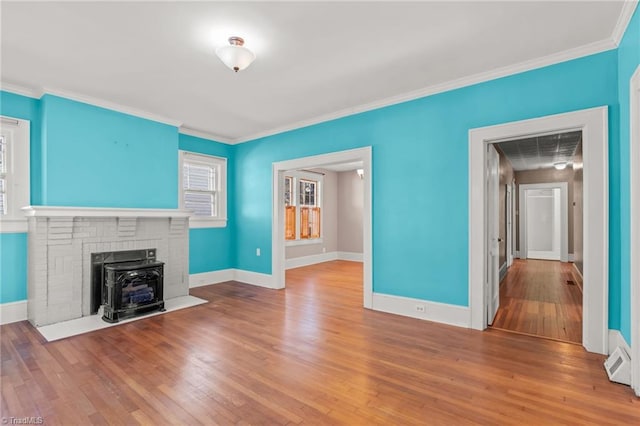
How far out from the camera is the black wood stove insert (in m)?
3.64

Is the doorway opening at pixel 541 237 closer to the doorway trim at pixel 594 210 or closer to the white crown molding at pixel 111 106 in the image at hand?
the doorway trim at pixel 594 210

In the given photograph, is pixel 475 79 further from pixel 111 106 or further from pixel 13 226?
pixel 13 226

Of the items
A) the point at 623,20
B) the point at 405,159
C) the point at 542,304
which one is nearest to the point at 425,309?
the point at 405,159

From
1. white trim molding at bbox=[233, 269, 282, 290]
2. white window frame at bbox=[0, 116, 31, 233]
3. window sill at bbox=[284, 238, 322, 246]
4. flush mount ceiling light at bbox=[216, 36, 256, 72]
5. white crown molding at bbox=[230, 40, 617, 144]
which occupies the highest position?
white crown molding at bbox=[230, 40, 617, 144]

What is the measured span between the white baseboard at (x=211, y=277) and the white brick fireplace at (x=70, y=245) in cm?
→ 120

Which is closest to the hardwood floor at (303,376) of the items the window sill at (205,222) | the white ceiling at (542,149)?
the window sill at (205,222)

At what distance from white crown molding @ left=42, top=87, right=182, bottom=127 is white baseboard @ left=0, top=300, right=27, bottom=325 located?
2.50 m

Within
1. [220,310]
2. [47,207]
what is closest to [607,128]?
[220,310]

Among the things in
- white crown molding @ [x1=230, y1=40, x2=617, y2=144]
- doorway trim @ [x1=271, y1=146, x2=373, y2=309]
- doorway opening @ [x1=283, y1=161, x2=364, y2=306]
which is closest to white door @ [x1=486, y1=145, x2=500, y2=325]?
white crown molding @ [x1=230, y1=40, x2=617, y2=144]

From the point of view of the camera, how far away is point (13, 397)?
211 cm

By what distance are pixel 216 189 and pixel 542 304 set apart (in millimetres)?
5559

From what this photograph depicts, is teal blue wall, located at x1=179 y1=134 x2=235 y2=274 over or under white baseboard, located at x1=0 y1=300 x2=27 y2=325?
over

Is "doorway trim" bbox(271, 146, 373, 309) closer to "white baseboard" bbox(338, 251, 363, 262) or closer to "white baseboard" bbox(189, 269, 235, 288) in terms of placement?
"white baseboard" bbox(189, 269, 235, 288)

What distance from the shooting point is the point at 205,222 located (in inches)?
219
